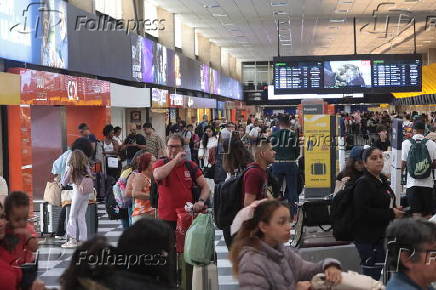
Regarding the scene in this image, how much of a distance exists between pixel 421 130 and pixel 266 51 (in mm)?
31556

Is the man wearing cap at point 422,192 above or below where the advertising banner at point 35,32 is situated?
below

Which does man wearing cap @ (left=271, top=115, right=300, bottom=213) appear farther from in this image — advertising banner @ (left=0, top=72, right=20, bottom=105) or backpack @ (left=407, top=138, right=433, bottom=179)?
advertising banner @ (left=0, top=72, right=20, bottom=105)

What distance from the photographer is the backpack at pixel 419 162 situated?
30.8 feet

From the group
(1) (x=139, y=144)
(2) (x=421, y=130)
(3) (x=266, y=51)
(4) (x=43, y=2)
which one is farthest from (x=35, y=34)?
(3) (x=266, y=51)

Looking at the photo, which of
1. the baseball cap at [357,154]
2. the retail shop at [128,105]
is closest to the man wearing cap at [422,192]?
the baseball cap at [357,154]

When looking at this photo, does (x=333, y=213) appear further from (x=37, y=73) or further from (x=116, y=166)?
(x=116, y=166)

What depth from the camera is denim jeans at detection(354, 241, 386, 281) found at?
5.45 metres

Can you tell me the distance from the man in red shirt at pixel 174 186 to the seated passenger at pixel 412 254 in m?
3.34

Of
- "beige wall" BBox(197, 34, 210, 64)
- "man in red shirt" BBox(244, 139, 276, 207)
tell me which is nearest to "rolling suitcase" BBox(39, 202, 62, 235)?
"man in red shirt" BBox(244, 139, 276, 207)

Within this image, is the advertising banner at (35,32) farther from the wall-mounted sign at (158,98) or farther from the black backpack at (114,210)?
the wall-mounted sign at (158,98)

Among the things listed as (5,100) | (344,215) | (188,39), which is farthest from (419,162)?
(188,39)

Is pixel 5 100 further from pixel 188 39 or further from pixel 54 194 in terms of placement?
pixel 188 39

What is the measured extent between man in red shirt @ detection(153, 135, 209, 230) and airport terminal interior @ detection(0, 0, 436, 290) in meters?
0.01

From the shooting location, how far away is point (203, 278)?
223 inches
